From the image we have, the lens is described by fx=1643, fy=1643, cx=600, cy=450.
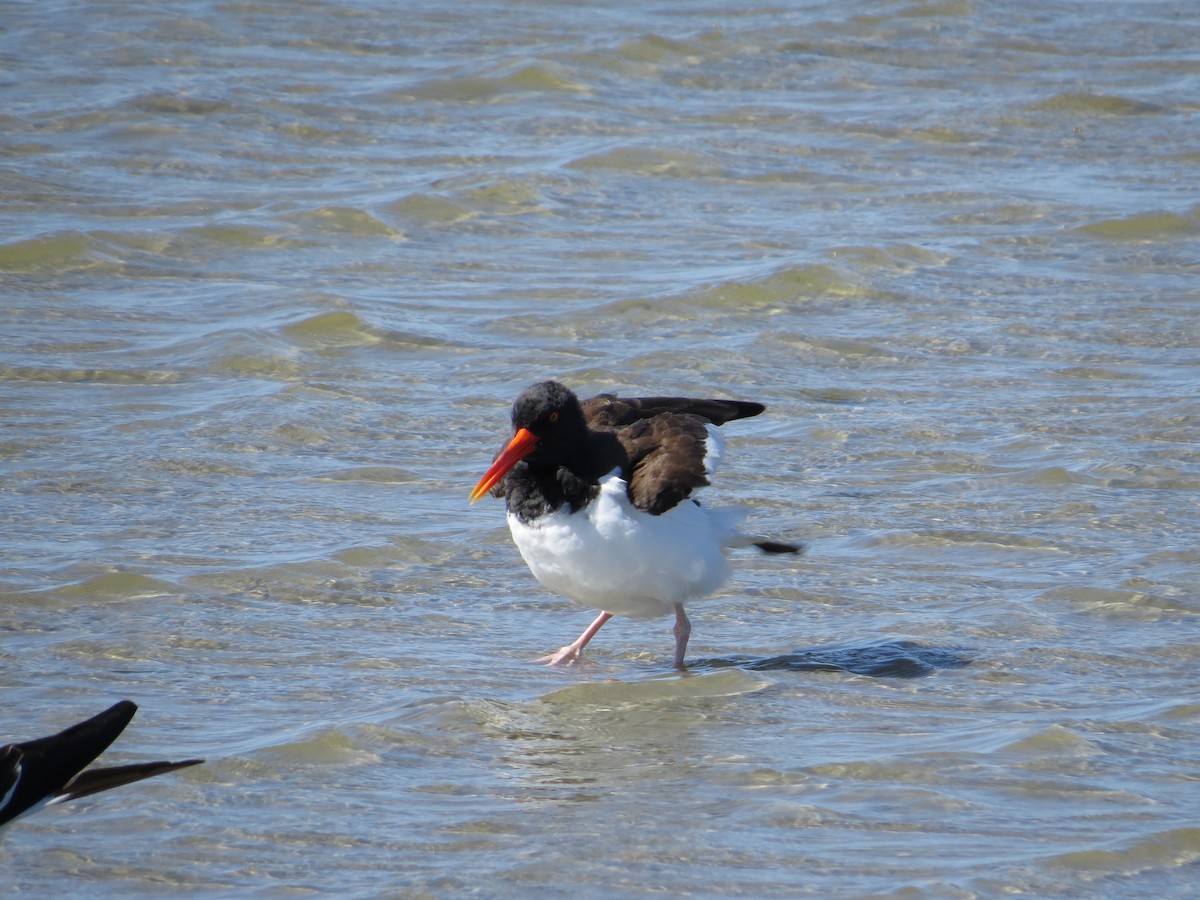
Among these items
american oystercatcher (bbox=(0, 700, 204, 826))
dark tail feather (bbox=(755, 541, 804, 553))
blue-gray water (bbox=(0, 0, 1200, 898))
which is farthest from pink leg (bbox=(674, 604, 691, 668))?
american oystercatcher (bbox=(0, 700, 204, 826))

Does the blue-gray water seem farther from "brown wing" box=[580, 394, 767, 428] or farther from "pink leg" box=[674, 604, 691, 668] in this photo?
"brown wing" box=[580, 394, 767, 428]

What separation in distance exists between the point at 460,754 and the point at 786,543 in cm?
152

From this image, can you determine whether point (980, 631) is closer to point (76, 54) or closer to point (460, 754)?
point (460, 754)

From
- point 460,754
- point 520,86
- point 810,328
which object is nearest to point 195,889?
point 460,754

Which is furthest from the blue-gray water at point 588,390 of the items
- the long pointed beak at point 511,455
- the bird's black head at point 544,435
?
the bird's black head at point 544,435

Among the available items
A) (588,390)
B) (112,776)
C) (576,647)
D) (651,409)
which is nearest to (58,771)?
(112,776)

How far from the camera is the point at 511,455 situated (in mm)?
5426

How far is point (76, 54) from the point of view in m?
13.3

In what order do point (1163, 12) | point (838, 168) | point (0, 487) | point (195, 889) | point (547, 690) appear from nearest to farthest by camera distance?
point (195, 889), point (547, 690), point (0, 487), point (838, 168), point (1163, 12)

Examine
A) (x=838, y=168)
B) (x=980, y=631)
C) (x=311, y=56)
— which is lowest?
(x=980, y=631)

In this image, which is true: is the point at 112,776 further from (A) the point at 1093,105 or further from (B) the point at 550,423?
(A) the point at 1093,105

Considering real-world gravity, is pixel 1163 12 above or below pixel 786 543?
above

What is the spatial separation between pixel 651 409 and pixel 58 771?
2949 millimetres

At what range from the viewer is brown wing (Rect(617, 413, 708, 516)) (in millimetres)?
5387
